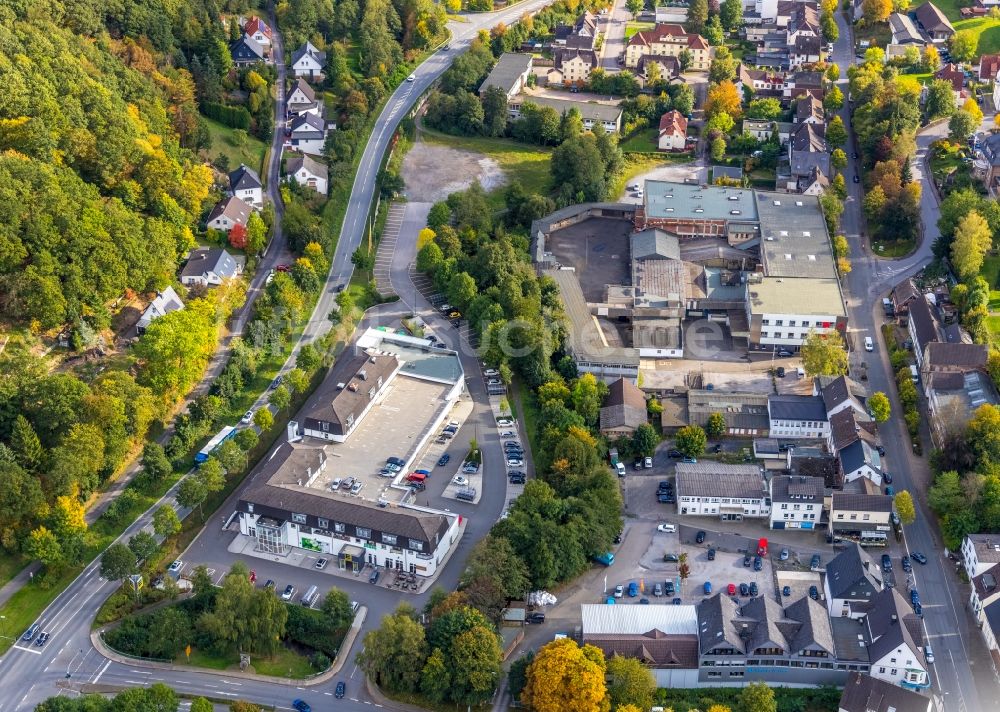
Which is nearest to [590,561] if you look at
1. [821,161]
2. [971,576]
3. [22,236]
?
[971,576]

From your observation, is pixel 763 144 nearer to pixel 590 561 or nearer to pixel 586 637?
pixel 590 561

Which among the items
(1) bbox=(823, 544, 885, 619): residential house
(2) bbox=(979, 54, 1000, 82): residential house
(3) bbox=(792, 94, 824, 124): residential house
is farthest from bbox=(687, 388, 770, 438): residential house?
(2) bbox=(979, 54, 1000, 82): residential house

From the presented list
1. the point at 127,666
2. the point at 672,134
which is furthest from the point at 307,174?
the point at 127,666

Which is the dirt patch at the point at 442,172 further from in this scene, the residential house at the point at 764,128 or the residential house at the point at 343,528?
the residential house at the point at 343,528

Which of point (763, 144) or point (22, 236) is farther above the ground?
point (22, 236)

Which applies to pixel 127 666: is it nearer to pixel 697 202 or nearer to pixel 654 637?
pixel 654 637

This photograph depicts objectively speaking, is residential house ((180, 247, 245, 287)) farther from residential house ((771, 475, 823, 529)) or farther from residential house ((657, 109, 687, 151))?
residential house ((771, 475, 823, 529))

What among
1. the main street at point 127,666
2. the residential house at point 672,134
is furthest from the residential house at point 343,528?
the residential house at point 672,134
